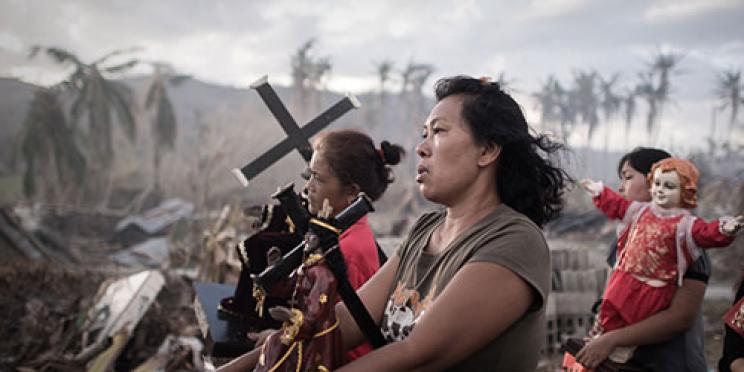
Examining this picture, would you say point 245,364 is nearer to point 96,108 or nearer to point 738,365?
point 738,365

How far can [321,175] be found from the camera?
294 cm

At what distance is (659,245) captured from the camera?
297 cm

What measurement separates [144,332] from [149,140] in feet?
92.2

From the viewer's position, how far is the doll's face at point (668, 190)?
3.11 m

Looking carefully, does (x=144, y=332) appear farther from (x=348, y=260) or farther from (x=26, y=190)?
(x=26, y=190)

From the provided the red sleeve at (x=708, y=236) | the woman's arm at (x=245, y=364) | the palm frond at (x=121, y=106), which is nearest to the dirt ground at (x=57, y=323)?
the woman's arm at (x=245, y=364)

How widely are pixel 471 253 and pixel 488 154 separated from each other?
14.4 inches

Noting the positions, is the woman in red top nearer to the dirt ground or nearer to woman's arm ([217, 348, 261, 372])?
woman's arm ([217, 348, 261, 372])

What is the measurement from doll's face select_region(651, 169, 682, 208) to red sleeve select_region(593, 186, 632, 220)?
1.26 ft

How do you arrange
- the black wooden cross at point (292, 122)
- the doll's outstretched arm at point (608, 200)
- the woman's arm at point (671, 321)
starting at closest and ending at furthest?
the woman's arm at point (671, 321) < the black wooden cross at point (292, 122) < the doll's outstretched arm at point (608, 200)

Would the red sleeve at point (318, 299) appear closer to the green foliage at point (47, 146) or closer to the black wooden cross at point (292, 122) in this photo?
the black wooden cross at point (292, 122)

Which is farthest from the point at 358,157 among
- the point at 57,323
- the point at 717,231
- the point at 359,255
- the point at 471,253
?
the point at 57,323

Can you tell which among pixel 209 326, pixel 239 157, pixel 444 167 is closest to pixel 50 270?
pixel 209 326

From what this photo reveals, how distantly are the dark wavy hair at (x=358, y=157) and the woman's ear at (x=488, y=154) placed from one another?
1.16 m
